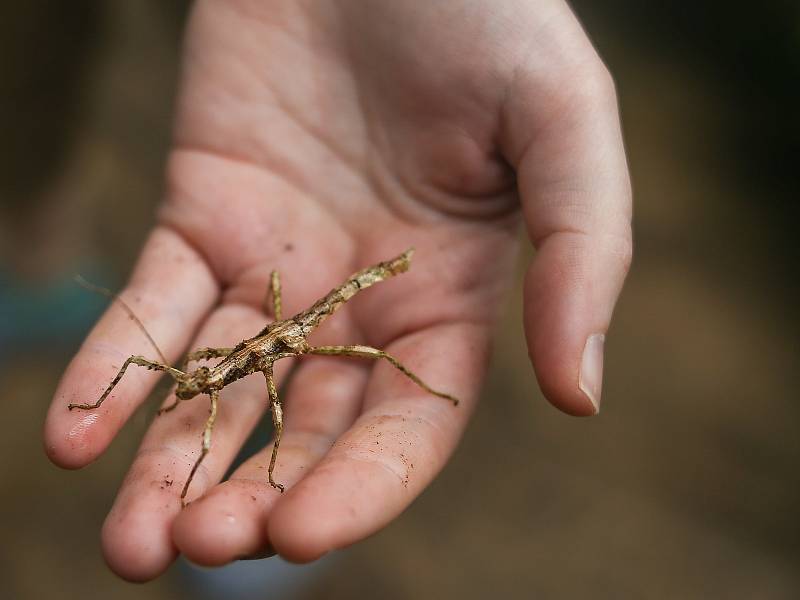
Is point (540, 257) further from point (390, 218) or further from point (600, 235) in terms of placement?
point (390, 218)

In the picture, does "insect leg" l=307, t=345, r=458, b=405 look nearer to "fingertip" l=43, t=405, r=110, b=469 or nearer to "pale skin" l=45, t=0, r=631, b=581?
"pale skin" l=45, t=0, r=631, b=581

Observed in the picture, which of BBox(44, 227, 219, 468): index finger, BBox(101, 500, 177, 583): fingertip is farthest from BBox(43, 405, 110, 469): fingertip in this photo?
BBox(101, 500, 177, 583): fingertip

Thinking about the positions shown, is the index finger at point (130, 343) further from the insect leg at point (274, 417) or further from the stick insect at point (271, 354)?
the insect leg at point (274, 417)

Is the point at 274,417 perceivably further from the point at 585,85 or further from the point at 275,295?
the point at 585,85

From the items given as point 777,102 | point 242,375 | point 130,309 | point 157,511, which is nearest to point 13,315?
point 130,309

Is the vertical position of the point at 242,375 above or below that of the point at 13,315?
above
